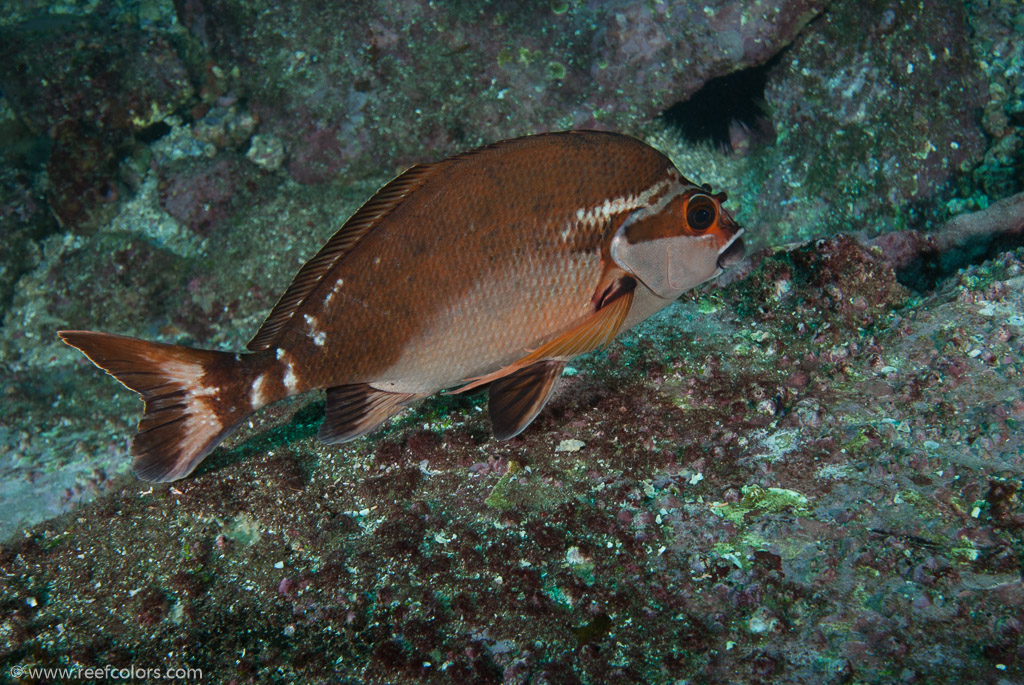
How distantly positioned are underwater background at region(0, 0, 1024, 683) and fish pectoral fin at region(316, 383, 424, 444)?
0.77 m

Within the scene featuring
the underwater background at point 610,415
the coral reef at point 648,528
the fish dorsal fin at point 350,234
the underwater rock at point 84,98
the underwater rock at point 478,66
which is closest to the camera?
the coral reef at point 648,528

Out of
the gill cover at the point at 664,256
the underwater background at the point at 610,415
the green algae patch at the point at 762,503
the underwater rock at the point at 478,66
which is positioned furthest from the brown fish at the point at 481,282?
the underwater rock at the point at 478,66

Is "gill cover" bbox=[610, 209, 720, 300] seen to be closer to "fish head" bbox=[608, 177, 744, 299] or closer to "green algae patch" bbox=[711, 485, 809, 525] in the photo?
"fish head" bbox=[608, 177, 744, 299]

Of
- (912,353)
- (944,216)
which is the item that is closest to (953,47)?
(944,216)

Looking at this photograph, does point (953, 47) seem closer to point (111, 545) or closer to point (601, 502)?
point (601, 502)

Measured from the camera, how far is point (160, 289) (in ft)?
20.2

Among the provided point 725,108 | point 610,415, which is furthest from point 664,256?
point 725,108

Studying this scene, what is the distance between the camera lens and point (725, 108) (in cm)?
616

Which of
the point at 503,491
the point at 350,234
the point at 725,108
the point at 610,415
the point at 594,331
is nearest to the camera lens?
the point at 594,331

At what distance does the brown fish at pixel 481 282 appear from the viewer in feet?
7.45

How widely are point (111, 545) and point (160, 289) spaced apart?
3.88m

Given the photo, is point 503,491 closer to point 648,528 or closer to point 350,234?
point 648,528

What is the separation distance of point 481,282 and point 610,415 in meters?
1.26

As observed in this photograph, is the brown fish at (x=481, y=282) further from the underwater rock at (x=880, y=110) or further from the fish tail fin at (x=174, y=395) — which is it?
the underwater rock at (x=880, y=110)
